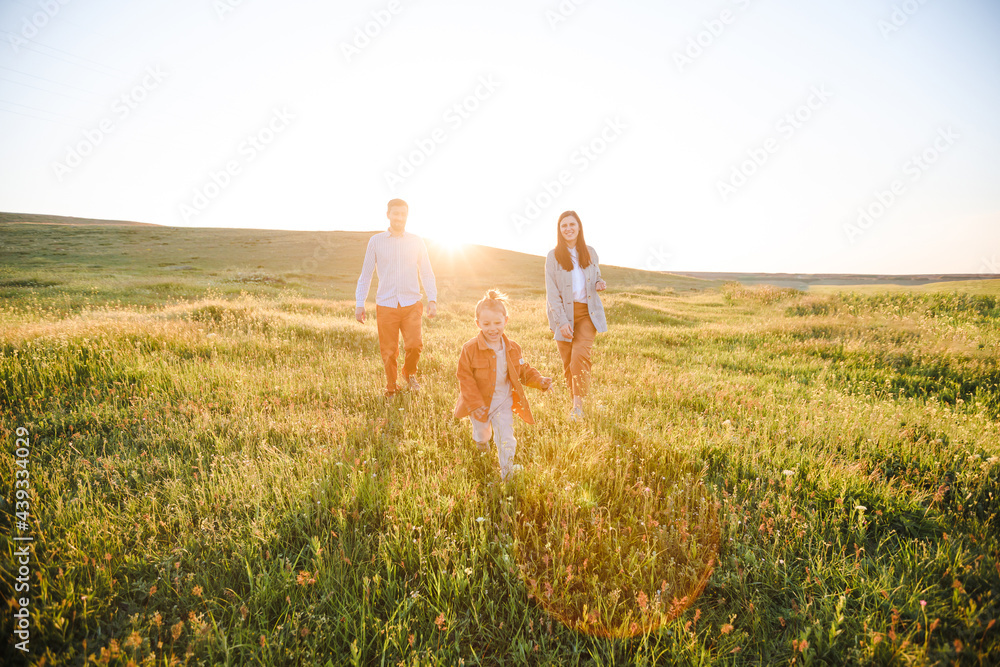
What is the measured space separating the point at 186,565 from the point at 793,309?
22.1 metres

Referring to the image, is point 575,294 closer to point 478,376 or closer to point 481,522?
point 478,376

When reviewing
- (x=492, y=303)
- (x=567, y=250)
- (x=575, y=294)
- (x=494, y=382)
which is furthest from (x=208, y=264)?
(x=494, y=382)

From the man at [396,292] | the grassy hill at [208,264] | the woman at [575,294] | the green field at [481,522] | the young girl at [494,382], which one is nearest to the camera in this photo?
the green field at [481,522]

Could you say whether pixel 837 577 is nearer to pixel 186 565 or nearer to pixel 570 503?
pixel 570 503

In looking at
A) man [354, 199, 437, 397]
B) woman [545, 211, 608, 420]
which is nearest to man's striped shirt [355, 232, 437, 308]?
man [354, 199, 437, 397]

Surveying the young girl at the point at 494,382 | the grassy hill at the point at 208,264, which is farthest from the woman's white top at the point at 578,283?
the grassy hill at the point at 208,264

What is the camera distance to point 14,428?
164 inches

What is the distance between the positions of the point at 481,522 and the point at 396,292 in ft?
13.4

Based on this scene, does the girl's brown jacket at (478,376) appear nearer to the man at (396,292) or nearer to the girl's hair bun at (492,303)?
the girl's hair bun at (492,303)

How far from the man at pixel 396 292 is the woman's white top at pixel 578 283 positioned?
82.8 inches

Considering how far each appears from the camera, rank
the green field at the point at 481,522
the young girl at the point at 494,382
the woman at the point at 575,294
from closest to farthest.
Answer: the green field at the point at 481,522, the young girl at the point at 494,382, the woman at the point at 575,294

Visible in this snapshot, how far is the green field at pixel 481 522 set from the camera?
2.20 metres

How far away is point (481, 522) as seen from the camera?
293 centimetres

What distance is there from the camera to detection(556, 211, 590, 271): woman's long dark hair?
18.0 feet
